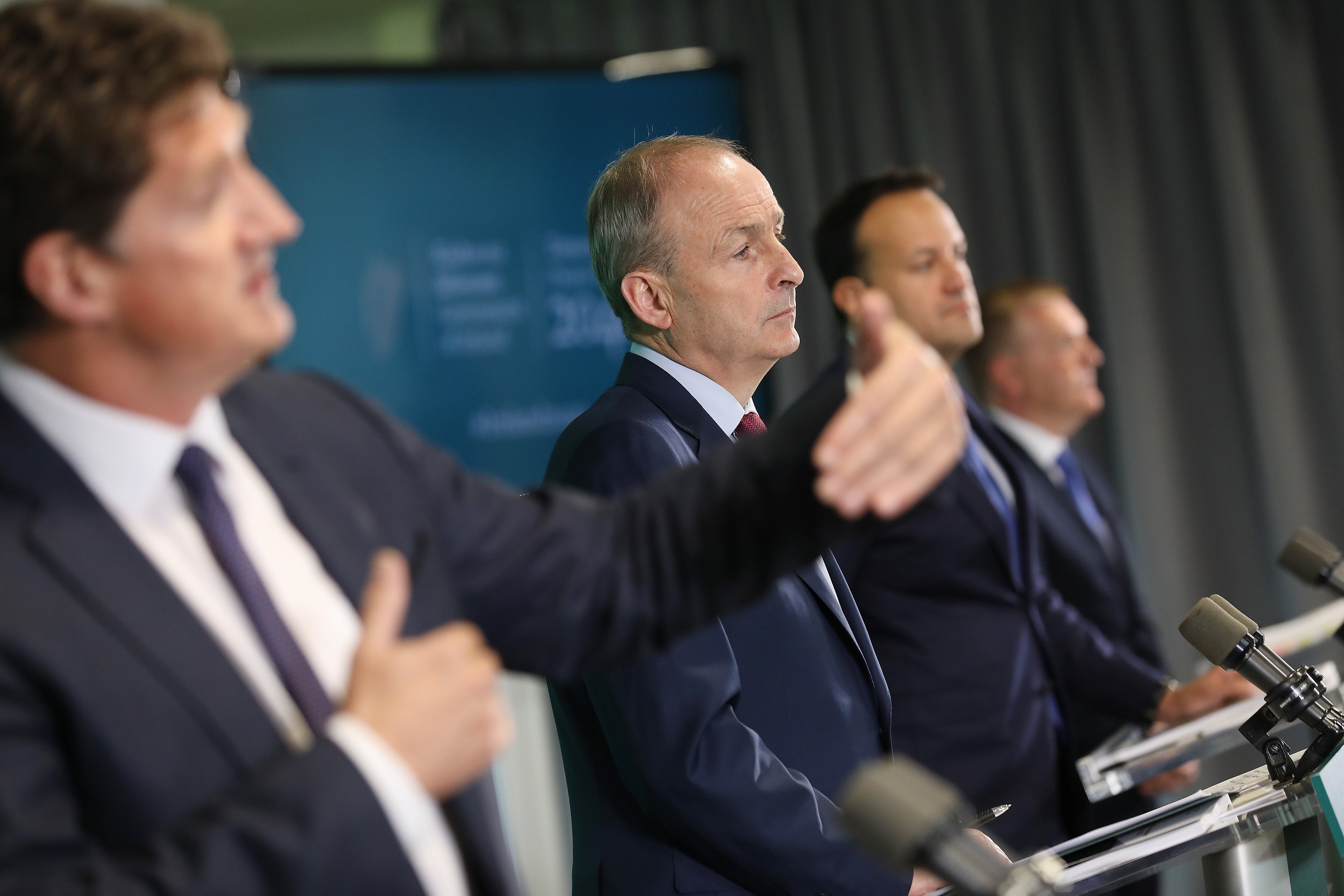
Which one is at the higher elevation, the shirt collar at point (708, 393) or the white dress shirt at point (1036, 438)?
the shirt collar at point (708, 393)

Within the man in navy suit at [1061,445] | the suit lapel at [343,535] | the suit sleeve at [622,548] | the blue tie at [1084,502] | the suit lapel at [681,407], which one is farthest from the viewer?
the blue tie at [1084,502]

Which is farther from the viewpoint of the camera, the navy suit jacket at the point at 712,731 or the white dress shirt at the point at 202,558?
the navy suit jacket at the point at 712,731

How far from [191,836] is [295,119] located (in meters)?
3.22

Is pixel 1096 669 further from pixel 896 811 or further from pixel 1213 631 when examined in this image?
pixel 896 811

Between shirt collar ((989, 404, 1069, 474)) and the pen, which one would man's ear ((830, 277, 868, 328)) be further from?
the pen

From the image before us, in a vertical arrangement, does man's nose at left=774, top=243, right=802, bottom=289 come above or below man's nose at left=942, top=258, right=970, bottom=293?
above

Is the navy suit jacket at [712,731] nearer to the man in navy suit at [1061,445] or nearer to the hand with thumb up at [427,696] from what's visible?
the hand with thumb up at [427,696]

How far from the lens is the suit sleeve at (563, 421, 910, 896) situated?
1579mm

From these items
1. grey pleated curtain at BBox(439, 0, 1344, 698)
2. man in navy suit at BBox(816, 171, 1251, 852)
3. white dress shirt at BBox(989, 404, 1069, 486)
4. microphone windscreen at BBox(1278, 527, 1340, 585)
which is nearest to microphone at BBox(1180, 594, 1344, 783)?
microphone windscreen at BBox(1278, 527, 1340, 585)

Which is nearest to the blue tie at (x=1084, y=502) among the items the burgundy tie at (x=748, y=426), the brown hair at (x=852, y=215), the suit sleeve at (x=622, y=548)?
the brown hair at (x=852, y=215)

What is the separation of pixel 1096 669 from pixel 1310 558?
0.86m

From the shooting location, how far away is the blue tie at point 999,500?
258 centimetres

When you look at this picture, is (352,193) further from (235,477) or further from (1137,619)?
(235,477)

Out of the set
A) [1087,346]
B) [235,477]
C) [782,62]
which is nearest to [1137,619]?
[1087,346]
